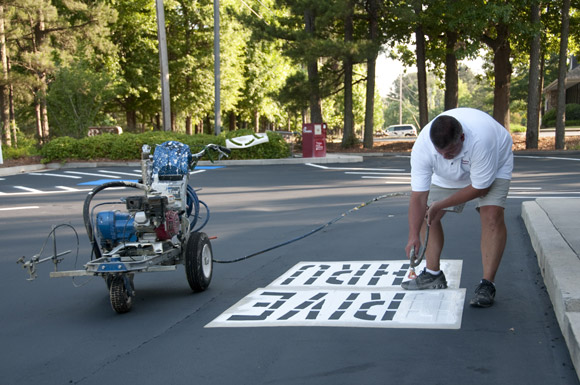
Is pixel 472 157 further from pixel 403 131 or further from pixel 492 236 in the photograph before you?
pixel 403 131

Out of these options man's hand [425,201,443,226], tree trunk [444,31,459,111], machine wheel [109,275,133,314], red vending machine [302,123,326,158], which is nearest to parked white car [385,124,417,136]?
tree trunk [444,31,459,111]

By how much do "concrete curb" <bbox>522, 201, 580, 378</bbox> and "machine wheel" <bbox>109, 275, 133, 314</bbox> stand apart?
11.3 ft

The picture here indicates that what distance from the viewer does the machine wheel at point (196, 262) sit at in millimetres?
6152

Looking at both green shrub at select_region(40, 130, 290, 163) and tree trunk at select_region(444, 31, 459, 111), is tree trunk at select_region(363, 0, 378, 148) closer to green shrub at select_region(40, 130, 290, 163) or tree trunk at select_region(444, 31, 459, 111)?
tree trunk at select_region(444, 31, 459, 111)

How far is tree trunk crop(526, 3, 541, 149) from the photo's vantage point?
27.4m

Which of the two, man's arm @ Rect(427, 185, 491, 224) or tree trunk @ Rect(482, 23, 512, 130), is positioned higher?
tree trunk @ Rect(482, 23, 512, 130)

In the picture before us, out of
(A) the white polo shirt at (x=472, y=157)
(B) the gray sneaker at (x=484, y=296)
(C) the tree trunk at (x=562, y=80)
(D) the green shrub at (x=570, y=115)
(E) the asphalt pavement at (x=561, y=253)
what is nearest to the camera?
(E) the asphalt pavement at (x=561, y=253)

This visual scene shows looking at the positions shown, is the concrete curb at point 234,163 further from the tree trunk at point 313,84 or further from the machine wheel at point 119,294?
the machine wheel at point 119,294

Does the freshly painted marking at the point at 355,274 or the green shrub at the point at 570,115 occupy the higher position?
the green shrub at the point at 570,115

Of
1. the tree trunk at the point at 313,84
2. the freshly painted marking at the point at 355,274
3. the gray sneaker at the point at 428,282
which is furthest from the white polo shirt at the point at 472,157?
the tree trunk at the point at 313,84

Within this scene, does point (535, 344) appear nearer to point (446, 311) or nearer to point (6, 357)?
point (446, 311)

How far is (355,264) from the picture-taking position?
24.2 ft

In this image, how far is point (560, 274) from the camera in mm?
5320

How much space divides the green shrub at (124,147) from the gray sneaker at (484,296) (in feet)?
67.5
